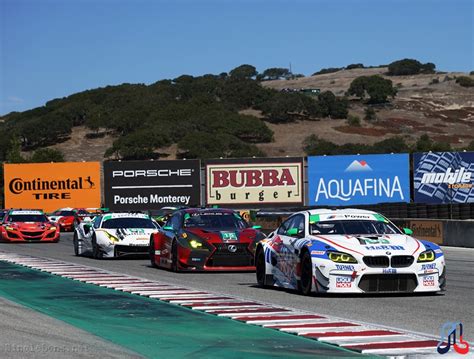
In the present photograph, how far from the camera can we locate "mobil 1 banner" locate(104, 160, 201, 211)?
185 ft

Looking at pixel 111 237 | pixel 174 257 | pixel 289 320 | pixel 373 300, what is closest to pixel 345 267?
pixel 373 300

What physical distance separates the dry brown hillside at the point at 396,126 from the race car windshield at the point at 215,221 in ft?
239

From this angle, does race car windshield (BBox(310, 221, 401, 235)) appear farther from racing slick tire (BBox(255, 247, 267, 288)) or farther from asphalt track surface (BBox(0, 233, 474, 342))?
racing slick tire (BBox(255, 247, 267, 288))

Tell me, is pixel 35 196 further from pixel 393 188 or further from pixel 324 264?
pixel 324 264

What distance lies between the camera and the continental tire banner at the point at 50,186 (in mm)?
60125

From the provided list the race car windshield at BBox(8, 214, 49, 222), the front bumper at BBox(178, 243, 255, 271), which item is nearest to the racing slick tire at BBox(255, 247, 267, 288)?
the front bumper at BBox(178, 243, 255, 271)

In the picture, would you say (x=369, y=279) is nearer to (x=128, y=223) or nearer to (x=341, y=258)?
(x=341, y=258)

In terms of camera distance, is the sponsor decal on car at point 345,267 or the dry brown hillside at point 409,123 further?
the dry brown hillside at point 409,123

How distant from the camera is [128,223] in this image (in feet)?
88.4

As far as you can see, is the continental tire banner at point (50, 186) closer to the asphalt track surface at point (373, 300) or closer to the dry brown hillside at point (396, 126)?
the dry brown hillside at point (396, 126)

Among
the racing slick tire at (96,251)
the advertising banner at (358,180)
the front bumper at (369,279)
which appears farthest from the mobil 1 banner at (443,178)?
the front bumper at (369,279)

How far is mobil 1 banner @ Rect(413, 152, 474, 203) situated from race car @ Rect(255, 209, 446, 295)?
37721 millimetres

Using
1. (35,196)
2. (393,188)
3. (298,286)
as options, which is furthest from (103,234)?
(35,196)

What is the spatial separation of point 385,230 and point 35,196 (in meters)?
45.6
